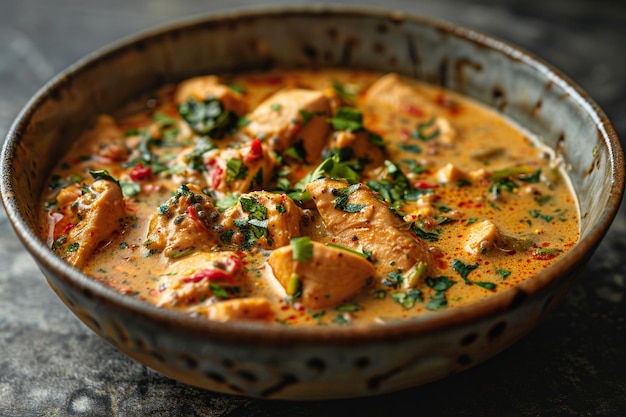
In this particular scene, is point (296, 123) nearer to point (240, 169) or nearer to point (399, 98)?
point (240, 169)

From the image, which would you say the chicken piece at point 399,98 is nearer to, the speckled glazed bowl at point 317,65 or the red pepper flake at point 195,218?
the speckled glazed bowl at point 317,65

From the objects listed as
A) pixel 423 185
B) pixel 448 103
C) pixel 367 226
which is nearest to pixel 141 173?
pixel 367 226

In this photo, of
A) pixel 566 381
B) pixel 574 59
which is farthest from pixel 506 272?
pixel 574 59

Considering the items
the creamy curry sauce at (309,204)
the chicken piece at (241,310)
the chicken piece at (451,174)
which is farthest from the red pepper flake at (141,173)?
the chicken piece at (451,174)

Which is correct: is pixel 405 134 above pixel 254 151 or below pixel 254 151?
below

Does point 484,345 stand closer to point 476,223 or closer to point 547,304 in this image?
point 547,304

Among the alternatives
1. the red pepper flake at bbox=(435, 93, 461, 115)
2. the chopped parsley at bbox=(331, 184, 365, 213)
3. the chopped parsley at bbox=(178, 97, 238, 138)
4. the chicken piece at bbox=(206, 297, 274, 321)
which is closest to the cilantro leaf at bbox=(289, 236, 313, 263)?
the chicken piece at bbox=(206, 297, 274, 321)
